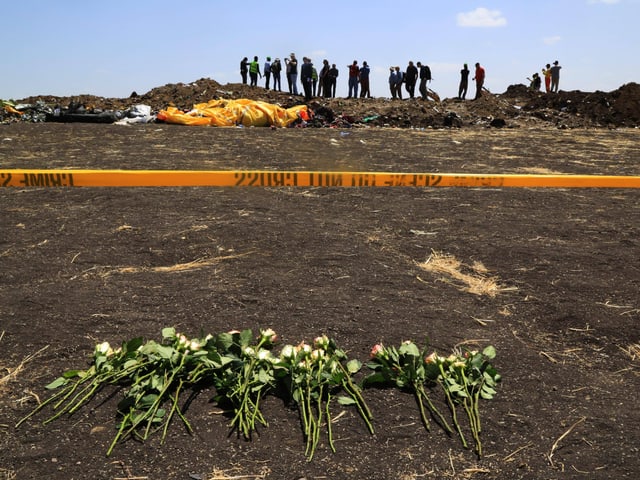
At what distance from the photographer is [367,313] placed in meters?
3.32

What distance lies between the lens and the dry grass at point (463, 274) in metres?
3.80

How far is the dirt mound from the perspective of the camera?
18188 mm

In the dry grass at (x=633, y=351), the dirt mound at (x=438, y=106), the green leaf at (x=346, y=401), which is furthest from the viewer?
the dirt mound at (x=438, y=106)

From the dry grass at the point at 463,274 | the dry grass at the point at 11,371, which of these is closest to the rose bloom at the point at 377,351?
the dry grass at the point at 463,274

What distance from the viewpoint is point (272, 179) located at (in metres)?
6.82

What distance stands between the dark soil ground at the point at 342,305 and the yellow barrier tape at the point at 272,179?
17 cm

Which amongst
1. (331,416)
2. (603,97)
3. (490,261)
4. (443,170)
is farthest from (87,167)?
(603,97)

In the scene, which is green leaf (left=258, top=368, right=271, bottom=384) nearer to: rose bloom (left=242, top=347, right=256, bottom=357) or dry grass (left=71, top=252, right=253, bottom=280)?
rose bloom (left=242, top=347, right=256, bottom=357)

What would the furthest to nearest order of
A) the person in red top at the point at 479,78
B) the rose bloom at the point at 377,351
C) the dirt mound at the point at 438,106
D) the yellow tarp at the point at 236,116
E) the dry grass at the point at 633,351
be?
the person in red top at the point at 479,78 < the dirt mound at the point at 438,106 < the yellow tarp at the point at 236,116 < the dry grass at the point at 633,351 < the rose bloom at the point at 377,351

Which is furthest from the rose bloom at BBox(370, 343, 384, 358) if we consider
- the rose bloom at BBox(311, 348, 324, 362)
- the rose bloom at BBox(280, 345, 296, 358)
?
the rose bloom at BBox(280, 345, 296, 358)

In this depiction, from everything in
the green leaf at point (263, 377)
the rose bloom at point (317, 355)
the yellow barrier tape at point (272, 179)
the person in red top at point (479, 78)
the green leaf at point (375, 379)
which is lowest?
the green leaf at point (375, 379)

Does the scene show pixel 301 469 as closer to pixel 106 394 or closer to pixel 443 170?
pixel 106 394

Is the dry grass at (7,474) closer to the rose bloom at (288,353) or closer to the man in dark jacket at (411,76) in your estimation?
the rose bloom at (288,353)

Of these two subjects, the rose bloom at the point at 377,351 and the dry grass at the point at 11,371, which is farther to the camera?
the rose bloom at the point at 377,351
